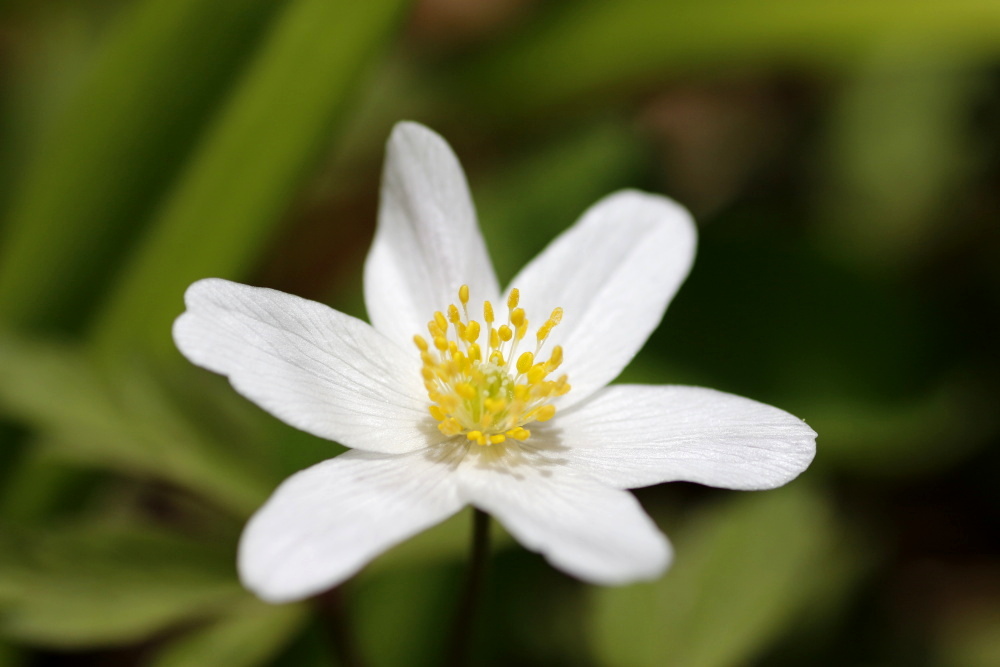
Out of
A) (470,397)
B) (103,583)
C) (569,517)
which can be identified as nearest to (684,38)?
(470,397)

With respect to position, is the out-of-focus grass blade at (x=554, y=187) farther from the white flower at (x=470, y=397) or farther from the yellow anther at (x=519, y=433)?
the yellow anther at (x=519, y=433)

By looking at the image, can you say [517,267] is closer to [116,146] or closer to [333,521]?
[116,146]

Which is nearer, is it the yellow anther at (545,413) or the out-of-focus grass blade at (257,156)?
the yellow anther at (545,413)

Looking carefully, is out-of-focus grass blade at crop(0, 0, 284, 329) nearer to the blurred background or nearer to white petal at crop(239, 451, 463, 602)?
the blurred background

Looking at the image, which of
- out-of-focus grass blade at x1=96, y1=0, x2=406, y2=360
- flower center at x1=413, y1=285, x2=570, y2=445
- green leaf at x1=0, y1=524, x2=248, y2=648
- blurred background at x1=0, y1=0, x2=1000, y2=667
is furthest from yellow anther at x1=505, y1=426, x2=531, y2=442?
out-of-focus grass blade at x1=96, y1=0, x2=406, y2=360

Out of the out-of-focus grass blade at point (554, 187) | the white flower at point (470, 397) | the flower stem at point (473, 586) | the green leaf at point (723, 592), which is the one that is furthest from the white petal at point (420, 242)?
the out-of-focus grass blade at point (554, 187)

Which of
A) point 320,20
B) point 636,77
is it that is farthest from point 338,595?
point 636,77

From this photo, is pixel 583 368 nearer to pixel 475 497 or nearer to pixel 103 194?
pixel 475 497
